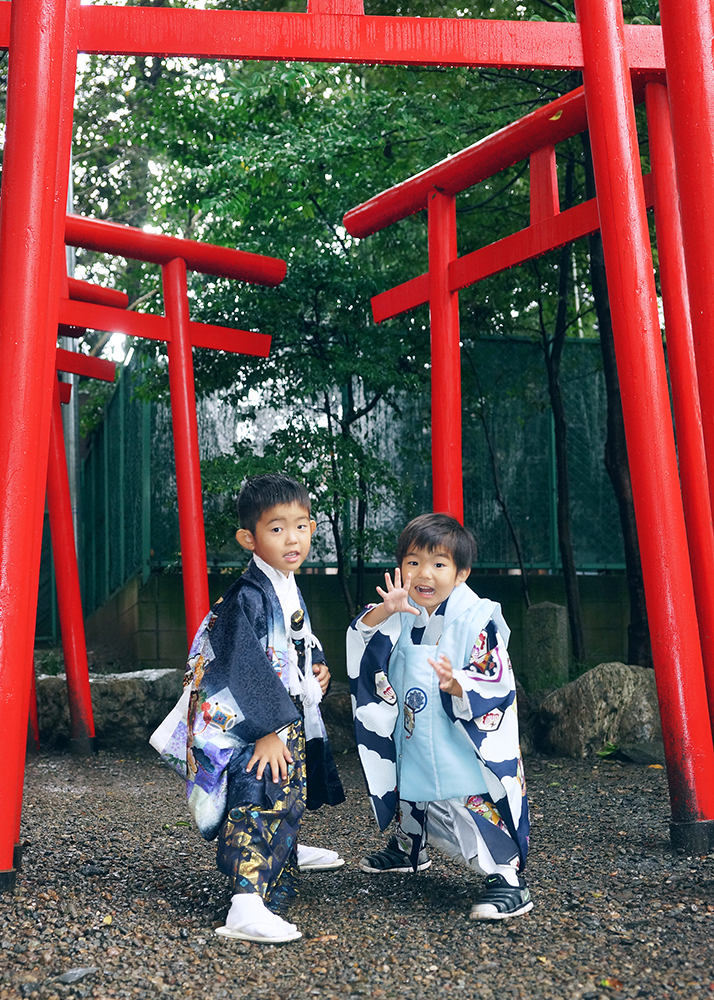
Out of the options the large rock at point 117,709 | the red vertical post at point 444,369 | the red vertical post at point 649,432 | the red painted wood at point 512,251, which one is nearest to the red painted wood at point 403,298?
the red painted wood at point 512,251

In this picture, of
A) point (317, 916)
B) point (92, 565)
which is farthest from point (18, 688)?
point (92, 565)

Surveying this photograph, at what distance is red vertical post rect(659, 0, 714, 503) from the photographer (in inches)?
111

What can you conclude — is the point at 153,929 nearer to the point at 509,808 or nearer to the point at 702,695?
the point at 509,808

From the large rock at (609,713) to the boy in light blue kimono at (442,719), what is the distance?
2514mm

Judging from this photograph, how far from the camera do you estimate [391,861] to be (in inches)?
125

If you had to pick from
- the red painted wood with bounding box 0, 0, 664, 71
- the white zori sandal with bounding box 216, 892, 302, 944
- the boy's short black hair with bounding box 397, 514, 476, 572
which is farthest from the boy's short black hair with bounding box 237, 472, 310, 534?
the red painted wood with bounding box 0, 0, 664, 71

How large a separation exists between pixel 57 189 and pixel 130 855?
238 cm

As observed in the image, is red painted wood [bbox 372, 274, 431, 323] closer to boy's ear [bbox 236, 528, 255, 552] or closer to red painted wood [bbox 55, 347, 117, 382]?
red painted wood [bbox 55, 347, 117, 382]

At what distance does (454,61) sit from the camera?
4.04 metres

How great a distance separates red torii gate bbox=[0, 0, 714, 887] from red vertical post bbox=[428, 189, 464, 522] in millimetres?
1101

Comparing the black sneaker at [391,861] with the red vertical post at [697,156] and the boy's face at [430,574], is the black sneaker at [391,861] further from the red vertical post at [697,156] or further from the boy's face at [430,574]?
the red vertical post at [697,156]

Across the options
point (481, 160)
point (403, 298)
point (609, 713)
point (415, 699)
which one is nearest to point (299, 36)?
point (481, 160)

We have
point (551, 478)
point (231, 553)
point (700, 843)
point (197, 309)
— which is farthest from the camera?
point (551, 478)

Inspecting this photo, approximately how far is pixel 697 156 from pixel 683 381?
42.4 inches
